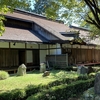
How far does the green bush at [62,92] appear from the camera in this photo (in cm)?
696

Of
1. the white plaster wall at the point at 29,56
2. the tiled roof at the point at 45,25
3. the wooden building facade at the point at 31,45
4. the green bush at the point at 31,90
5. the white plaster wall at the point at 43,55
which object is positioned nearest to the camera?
the green bush at the point at 31,90

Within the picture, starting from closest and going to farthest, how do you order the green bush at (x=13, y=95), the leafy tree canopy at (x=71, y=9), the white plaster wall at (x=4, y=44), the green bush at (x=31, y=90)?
the green bush at (x=13, y=95), the green bush at (x=31, y=90), the leafy tree canopy at (x=71, y=9), the white plaster wall at (x=4, y=44)

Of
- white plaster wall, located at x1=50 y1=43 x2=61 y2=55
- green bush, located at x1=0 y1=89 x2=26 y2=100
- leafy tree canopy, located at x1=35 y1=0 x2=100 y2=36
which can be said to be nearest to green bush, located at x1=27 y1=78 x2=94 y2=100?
green bush, located at x1=0 y1=89 x2=26 y2=100

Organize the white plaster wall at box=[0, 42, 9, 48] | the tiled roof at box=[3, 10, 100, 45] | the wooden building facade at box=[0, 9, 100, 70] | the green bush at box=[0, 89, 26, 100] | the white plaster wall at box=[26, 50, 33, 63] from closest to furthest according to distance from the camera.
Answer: the green bush at box=[0, 89, 26, 100] → the white plaster wall at box=[0, 42, 9, 48] → the wooden building facade at box=[0, 9, 100, 70] → the white plaster wall at box=[26, 50, 33, 63] → the tiled roof at box=[3, 10, 100, 45]

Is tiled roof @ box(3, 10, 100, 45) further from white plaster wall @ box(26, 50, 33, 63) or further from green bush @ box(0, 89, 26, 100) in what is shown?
green bush @ box(0, 89, 26, 100)

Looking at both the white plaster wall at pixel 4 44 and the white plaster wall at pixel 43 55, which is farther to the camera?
the white plaster wall at pixel 43 55

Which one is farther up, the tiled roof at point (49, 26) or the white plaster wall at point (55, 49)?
the tiled roof at point (49, 26)

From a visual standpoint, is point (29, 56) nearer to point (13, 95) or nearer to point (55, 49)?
point (55, 49)

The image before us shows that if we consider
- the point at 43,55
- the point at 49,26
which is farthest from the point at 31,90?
the point at 49,26

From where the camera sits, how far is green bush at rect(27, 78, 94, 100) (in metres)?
6.96

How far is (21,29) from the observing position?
23.5 metres

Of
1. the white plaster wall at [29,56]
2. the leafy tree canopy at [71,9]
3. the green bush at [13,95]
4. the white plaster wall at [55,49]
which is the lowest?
the green bush at [13,95]

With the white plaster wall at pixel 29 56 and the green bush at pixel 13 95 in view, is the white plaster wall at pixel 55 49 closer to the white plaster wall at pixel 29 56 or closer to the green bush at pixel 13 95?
the white plaster wall at pixel 29 56

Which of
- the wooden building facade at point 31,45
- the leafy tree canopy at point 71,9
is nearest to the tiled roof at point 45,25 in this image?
the wooden building facade at point 31,45
